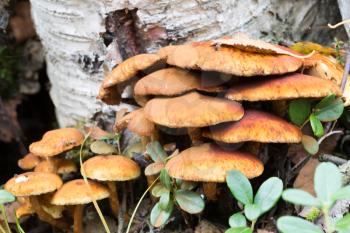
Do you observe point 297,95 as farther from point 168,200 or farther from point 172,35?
point 172,35

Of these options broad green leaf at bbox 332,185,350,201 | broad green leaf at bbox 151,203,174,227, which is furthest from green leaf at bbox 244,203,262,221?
broad green leaf at bbox 151,203,174,227

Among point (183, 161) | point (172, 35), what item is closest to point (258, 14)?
point (172, 35)

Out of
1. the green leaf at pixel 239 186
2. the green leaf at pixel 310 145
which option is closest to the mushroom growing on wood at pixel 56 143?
the green leaf at pixel 239 186

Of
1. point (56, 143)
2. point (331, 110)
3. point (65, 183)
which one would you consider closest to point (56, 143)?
point (56, 143)

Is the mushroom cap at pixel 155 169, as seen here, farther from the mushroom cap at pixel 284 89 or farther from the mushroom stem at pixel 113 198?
the mushroom cap at pixel 284 89

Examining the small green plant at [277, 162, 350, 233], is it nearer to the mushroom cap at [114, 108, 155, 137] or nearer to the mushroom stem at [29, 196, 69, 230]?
the mushroom cap at [114, 108, 155, 137]
